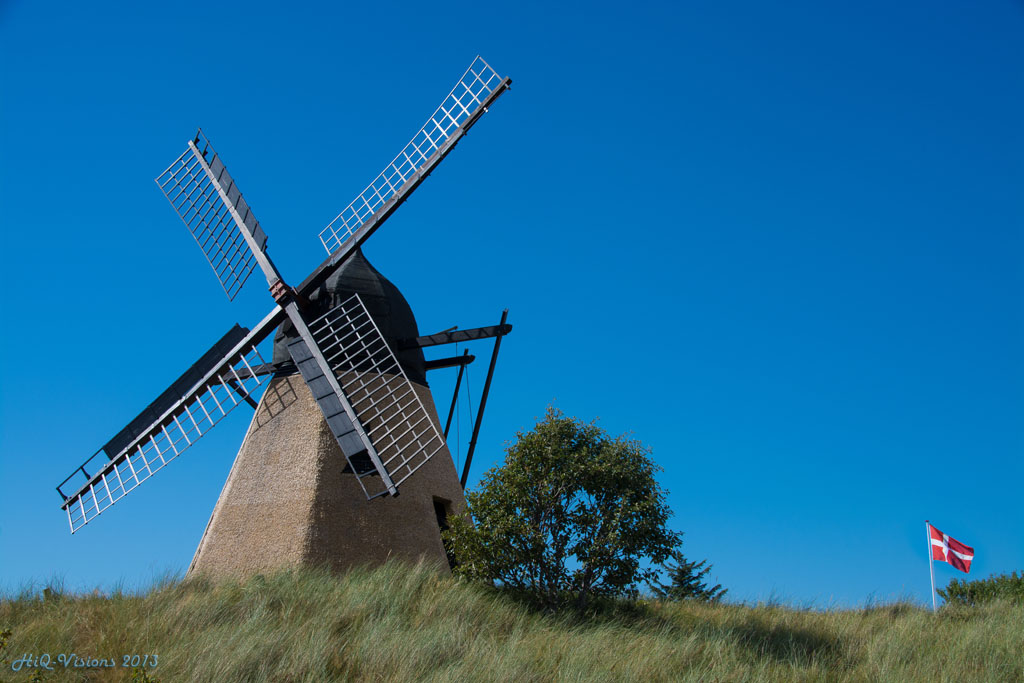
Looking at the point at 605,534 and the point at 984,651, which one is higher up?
the point at 605,534

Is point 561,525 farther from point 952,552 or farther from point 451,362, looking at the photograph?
point 952,552

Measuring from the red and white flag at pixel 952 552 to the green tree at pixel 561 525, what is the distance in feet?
21.1

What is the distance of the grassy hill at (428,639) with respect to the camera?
346 inches

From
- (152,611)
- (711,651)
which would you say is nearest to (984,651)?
(711,651)

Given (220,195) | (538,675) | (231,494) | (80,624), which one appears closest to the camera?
(538,675)

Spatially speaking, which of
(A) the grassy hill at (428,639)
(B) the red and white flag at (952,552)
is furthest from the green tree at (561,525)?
(B) the red and white flag at (952,552)

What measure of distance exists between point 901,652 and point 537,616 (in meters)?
5.14

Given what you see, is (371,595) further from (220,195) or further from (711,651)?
(220,195)

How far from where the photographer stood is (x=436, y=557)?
43.8 feet

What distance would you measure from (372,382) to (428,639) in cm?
522

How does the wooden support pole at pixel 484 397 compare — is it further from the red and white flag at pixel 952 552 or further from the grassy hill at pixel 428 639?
the red and white flag at pixel 952 552

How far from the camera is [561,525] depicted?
12.2 metres

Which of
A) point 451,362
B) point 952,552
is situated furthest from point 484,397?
point 952,552

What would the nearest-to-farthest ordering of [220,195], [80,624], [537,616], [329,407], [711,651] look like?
1. [80,624]
2. [711,651]
3. [537,616]
4. [329,407]
5. [220,195]
